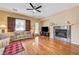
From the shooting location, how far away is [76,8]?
446cm

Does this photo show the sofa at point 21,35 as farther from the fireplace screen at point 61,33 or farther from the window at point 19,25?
the fireplace screen at point 61,33

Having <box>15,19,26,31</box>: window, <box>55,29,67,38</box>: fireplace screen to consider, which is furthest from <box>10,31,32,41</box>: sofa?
<box>55,29,67,38</box>: fireplace screen

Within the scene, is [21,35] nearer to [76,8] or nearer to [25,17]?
[25,17]

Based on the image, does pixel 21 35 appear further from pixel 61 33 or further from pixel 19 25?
pixel 61 33

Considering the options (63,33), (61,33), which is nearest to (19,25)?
(63,33)

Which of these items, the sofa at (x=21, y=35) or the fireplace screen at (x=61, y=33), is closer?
the sofa at (x=21, y=35)

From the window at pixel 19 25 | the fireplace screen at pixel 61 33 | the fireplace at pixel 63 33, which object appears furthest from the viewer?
the fireplace screen at pixel 61 33

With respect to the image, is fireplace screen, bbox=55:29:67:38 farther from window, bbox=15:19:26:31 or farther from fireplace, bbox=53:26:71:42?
window, bbox=15:19:26:31

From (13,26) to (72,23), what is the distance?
3.33 meters

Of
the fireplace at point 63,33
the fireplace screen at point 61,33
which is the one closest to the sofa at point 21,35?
the fireplace at point 63,33

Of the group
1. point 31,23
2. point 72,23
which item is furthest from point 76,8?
point 31,23

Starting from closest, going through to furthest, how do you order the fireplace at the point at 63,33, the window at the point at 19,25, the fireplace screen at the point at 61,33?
the window at the point at 19,25
the fireplace at the point at 63,33
the fireplace screen at the point at 61,33

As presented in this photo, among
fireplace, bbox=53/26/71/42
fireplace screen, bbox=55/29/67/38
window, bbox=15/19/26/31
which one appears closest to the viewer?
window, bbox=15/19/26/31

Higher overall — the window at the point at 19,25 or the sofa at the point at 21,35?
the window at the point at 19,25
